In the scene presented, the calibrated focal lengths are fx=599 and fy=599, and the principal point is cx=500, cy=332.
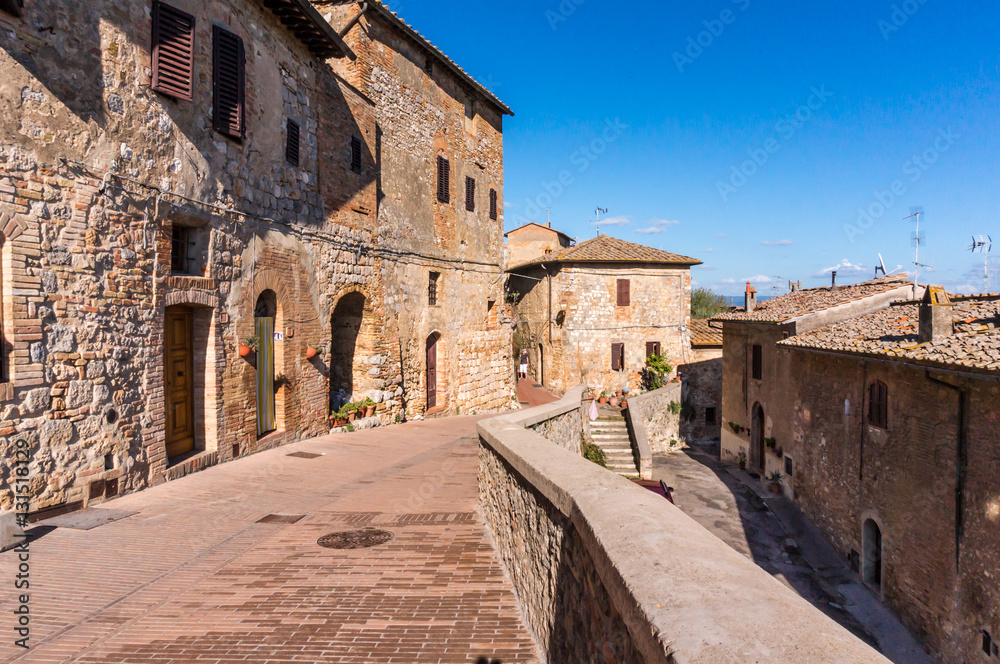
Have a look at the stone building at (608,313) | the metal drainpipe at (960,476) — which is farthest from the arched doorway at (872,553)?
the stone building at (608,313)

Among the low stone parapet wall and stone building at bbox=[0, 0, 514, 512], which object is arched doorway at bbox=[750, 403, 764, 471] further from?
the low stone parapet wall

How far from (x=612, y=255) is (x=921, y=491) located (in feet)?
63.7

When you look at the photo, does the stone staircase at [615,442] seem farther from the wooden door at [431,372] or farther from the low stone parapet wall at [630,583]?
the low stone parapet wall at [630,583]

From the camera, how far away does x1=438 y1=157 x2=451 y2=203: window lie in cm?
1883

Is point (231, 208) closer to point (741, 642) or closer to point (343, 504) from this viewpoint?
point (343, 504)

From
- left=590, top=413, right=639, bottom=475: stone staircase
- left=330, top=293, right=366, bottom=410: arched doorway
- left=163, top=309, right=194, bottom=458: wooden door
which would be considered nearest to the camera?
left=163, top=309, right=194, bottom=458: wooden door

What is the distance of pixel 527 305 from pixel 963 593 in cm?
2341

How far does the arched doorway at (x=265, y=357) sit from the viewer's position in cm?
1116

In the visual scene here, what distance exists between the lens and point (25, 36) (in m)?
6.79

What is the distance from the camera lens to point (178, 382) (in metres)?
9.53

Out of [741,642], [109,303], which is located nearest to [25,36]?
[109,303]

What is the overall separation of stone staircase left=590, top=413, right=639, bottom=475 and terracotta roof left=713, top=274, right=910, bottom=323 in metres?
5.65

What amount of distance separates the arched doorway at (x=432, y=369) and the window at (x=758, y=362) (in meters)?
10.6

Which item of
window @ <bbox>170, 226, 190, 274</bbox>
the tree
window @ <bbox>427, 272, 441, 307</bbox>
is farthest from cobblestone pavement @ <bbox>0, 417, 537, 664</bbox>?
the tree
